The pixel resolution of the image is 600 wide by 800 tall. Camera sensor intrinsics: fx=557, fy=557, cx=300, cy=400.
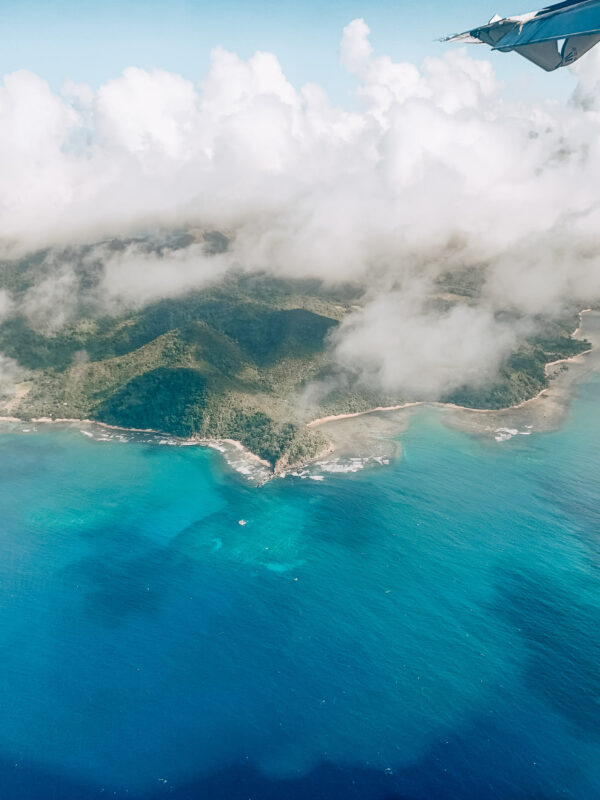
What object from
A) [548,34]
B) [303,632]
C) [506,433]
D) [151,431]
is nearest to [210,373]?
[151,431]

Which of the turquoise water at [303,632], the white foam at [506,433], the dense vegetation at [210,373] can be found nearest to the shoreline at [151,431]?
the dense vegetation at [210,373]

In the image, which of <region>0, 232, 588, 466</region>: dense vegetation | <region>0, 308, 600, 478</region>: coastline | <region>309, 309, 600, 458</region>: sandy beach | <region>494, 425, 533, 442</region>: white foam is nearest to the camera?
<region>0, 308, 600, 478</region>: coastline

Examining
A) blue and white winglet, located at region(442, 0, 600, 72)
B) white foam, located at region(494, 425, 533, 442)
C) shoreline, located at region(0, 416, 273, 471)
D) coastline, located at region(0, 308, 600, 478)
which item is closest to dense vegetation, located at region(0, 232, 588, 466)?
shoreline, located at region(0, 416, 273, 471)

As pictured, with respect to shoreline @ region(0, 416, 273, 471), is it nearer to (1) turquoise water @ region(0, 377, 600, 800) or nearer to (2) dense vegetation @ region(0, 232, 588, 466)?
(2) dense vegetation @ region(0, 232, 588, 466)

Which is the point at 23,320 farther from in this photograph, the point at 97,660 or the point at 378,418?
the point at 97,660

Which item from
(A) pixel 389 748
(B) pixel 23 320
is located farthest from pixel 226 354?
(A) pixel 389 748
